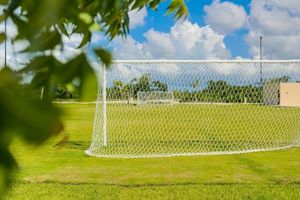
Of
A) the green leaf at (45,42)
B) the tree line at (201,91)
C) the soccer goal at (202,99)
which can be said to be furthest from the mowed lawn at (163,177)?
the green leaf at (45,42)

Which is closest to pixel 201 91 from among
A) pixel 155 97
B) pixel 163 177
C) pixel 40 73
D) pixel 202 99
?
pixel 202 99

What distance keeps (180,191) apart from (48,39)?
6.88 metres

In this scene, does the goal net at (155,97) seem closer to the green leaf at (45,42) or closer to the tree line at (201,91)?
the tree line at (201,91)

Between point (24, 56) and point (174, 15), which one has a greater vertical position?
point (174, 15)

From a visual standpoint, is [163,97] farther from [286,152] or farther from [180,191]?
[180,191]

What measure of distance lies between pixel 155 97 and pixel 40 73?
15156 mm

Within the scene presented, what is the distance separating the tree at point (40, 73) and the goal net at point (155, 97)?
46.0 ft

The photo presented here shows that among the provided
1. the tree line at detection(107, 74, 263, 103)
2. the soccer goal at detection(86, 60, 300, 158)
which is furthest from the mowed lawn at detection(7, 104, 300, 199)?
the tree line at detection(107, 74, 263, 103)

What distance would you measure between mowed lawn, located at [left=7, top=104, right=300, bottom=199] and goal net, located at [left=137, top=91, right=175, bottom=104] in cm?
376

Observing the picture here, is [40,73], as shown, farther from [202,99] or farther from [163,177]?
[202,99]

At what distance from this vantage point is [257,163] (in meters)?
10.5

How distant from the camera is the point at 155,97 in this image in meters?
15.9

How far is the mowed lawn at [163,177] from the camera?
724 cm

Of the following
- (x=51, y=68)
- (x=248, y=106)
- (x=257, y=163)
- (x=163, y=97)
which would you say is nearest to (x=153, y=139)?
(x=163, y=97)
